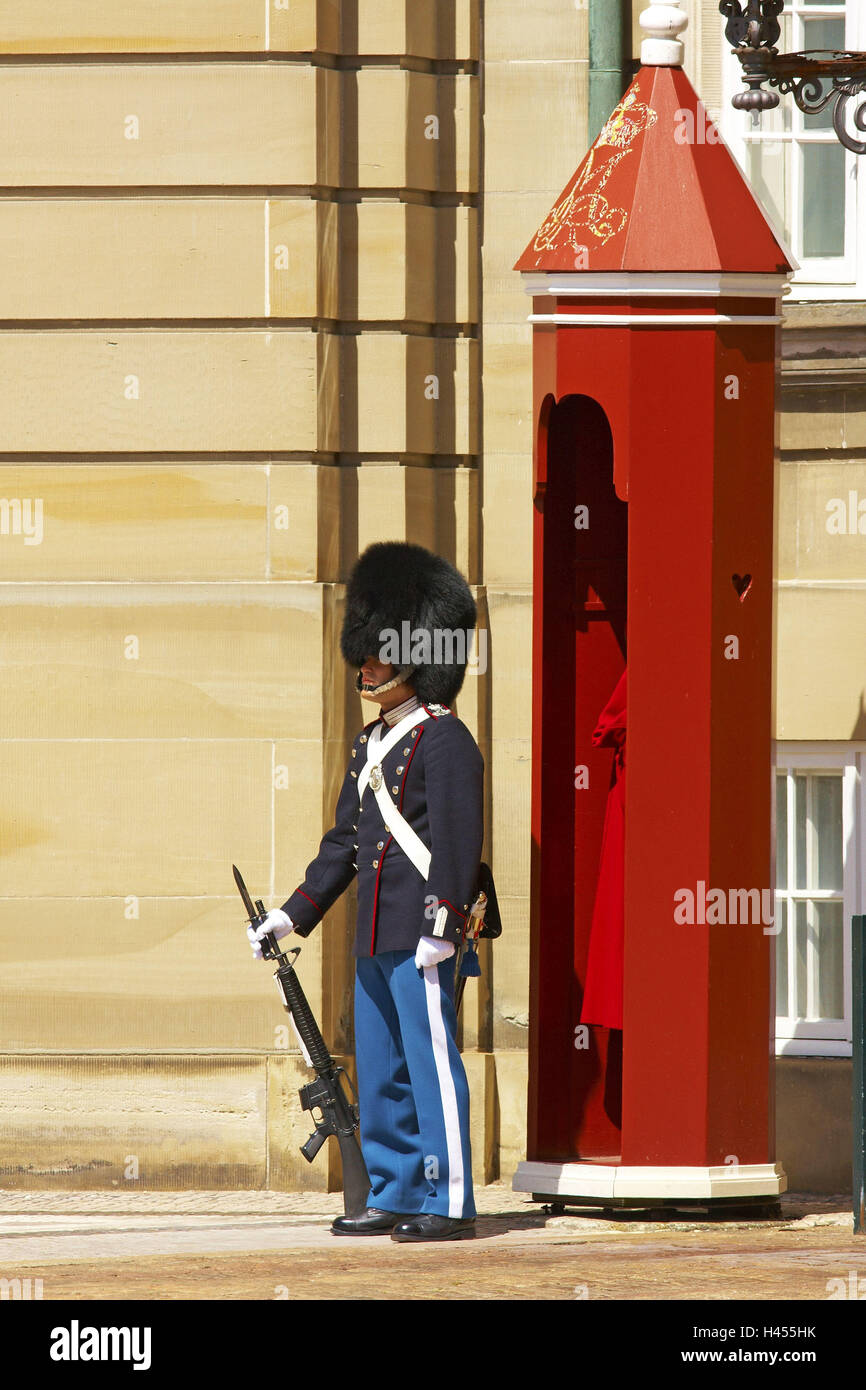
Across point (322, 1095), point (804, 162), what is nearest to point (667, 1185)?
point (322, 1095)

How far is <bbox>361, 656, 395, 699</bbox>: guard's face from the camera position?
21.2ft

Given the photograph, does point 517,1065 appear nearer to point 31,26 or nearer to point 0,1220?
point 0,1220

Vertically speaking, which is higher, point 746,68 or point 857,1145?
point 746,68

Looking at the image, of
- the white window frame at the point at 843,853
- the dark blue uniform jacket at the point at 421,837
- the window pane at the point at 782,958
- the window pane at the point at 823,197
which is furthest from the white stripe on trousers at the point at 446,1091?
the window pane at the point at 823,197

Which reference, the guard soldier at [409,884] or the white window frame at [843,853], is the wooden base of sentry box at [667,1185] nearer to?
the guard soldier at [409,884]

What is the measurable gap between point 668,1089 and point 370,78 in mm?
3664

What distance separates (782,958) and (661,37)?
329 centimetres

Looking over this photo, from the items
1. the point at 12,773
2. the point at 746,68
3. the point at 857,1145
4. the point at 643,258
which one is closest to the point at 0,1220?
the point at 12,773

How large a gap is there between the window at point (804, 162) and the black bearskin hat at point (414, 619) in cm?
229

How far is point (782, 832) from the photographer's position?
8227mm

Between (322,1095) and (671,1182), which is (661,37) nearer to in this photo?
(322,1095)

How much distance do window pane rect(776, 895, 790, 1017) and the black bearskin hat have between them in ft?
7.04

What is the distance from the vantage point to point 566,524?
7188 mm

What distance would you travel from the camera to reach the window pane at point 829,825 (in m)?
8.16
